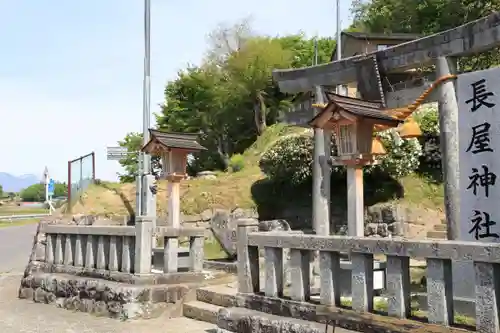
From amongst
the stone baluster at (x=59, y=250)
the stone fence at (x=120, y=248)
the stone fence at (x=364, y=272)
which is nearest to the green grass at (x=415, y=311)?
the stone fence at (x=364, y=272)

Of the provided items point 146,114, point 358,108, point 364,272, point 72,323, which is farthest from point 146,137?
point 364,272

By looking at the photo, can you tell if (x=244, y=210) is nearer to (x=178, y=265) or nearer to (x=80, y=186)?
(x=80, y=186)

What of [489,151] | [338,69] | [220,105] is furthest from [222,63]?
[489,151]

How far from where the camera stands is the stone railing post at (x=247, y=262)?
6879 millimetres

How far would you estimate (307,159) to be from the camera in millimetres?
18422

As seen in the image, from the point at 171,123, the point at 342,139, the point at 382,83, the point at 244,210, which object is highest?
the point at 171,123

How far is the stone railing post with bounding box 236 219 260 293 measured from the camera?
6.88 metres

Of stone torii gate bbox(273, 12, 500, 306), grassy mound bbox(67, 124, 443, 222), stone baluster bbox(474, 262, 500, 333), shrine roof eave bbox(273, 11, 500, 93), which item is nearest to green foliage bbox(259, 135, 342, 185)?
grassy mound bbox(67, 124, 443, 222)

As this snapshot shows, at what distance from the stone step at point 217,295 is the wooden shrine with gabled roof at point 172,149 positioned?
4.23 m

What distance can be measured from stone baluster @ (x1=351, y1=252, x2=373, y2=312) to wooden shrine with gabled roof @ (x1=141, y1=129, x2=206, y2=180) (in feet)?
26.6

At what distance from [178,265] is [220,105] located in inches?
883

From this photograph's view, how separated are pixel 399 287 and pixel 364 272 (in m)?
0.44

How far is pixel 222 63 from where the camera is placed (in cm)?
3466

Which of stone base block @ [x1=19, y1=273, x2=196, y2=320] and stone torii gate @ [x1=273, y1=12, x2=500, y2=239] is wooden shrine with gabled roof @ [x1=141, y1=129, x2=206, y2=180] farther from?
stone torii gate @ [x1=273, y1=12, x2=500, y2=239]
